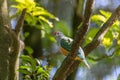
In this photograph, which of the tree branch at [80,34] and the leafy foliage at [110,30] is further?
the leafy foliage at [110,30]

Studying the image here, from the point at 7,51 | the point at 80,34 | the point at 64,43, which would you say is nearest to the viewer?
the point at 80,34

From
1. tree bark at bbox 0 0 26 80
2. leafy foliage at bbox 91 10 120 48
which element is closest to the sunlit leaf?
leafy foliage at bbox 91 10 120 48

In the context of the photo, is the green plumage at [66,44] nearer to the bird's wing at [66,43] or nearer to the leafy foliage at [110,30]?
the bird's wing at [66,43]

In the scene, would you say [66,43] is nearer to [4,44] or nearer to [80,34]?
[4,44]

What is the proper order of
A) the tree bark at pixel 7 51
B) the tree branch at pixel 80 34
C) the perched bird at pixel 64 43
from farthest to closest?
the perched bird at pixel 64 43, the tree bark at pixel 7 51, the tree branch at pixel 80 34

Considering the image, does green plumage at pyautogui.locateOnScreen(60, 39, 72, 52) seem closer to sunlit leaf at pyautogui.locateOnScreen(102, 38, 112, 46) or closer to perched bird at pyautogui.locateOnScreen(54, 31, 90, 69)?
perched bird at pyautogui.locateOnScreen(54, 31, 90, 69)

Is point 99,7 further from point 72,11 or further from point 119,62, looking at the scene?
point 119,62

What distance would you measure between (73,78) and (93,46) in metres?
0.37

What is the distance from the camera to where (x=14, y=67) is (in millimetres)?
664

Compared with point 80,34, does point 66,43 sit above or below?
below

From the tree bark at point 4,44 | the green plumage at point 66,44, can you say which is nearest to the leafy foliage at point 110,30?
the green plumage at point 66,44

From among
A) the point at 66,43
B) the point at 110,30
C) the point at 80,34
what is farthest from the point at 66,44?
the point at 80,34

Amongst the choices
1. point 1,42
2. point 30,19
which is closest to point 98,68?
point 30,19

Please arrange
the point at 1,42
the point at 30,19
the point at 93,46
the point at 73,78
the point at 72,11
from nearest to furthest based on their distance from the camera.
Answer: the point at 93,46 → the point at 1,42 → the point at 30,19 → the point at 73,78 → the point at 72,11
